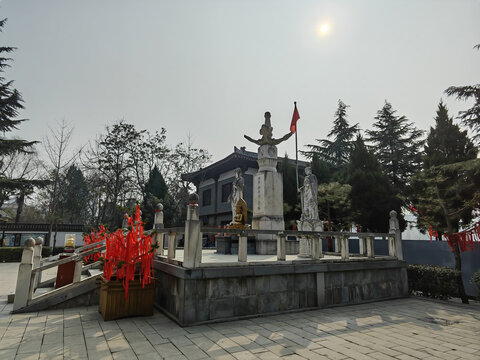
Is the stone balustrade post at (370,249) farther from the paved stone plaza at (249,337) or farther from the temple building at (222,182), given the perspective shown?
the temple building at (222,182)

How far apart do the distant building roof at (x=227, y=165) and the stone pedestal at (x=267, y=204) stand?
10129mm

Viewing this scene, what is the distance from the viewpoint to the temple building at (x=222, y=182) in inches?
869

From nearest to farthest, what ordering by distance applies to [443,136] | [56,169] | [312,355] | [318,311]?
[312,355]
[318,311]
[443,136]
[56,169]

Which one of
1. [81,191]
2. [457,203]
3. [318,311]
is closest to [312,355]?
[318,311]

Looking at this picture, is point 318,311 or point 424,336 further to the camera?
point 318,311

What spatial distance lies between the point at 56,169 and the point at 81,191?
18822 mm

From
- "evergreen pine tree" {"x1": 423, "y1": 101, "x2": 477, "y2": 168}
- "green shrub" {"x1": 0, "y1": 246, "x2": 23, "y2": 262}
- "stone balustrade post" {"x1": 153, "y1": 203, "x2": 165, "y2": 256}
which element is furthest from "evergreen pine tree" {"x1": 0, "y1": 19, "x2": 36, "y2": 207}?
"evergreen pine tree" {"x1": 423, "y1": 101, "x2": 477, "y2": 168}

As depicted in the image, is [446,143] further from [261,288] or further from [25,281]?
[25,281]

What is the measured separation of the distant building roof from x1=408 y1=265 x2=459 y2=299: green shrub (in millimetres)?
14115

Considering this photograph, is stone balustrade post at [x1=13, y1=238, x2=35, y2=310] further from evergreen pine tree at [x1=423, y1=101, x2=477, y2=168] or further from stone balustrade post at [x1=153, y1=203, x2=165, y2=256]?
evergreen pine tree at [x1=423, y1=101, x2=477, y2=168]

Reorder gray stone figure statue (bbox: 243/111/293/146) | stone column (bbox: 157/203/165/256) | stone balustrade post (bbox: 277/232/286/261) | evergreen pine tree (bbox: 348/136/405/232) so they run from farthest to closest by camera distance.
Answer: evergreen pine tree (bbox: 348/136/405/232) < gray stone figure statue (bbox: 243/111/293/146) < stone column (bbox: 157/203/165/256) < stone balustrade post (bbox: 277/232/286/261)

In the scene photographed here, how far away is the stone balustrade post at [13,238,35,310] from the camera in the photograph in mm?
5836

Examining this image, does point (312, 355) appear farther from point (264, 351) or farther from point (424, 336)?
point (424, 336)

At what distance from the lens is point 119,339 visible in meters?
4.31
